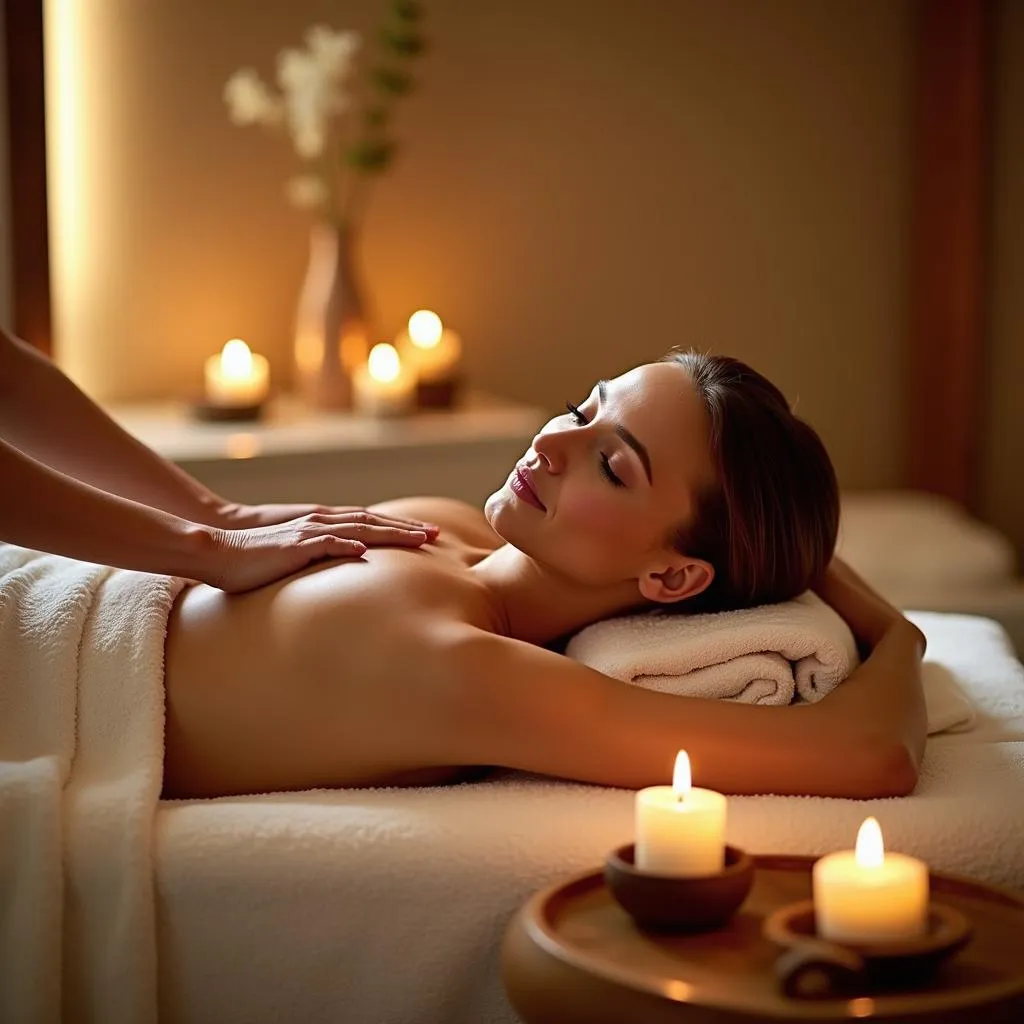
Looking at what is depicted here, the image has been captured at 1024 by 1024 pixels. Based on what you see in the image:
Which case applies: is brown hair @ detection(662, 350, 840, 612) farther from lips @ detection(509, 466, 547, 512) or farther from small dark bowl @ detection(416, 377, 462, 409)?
small dark bowl @ detection(416, 377, 462, 409)

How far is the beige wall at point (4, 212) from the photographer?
9.41ft

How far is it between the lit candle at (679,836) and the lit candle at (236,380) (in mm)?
1911

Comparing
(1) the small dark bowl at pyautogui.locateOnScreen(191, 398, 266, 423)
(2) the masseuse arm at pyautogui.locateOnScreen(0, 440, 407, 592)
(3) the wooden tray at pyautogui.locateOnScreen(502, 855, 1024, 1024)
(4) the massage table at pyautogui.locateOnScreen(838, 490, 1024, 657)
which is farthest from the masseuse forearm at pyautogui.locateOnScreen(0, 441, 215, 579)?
(4) the massage table at pyautogui.locateOnScreen(838, 490, 1024, 657)

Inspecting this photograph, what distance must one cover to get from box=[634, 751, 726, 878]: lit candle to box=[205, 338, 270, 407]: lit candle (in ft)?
6.27

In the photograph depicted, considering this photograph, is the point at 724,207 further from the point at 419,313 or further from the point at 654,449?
the point at 654,449

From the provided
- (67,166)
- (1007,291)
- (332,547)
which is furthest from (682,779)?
(1007,291)

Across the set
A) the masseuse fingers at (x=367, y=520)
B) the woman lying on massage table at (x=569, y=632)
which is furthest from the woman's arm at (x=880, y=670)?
the masseuse fingers at (x=367, y=520)

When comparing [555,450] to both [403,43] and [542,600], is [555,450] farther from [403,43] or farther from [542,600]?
[403,43]

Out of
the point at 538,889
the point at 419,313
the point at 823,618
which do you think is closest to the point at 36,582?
the point at 538,889

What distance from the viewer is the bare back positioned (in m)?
1.46

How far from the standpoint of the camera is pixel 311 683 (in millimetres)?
1484

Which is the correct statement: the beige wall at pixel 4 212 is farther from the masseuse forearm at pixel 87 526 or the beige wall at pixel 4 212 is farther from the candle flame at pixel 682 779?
the candle flame at pixel 682 779

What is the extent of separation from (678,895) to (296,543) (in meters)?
0.64

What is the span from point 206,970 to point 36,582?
19.4 inches
